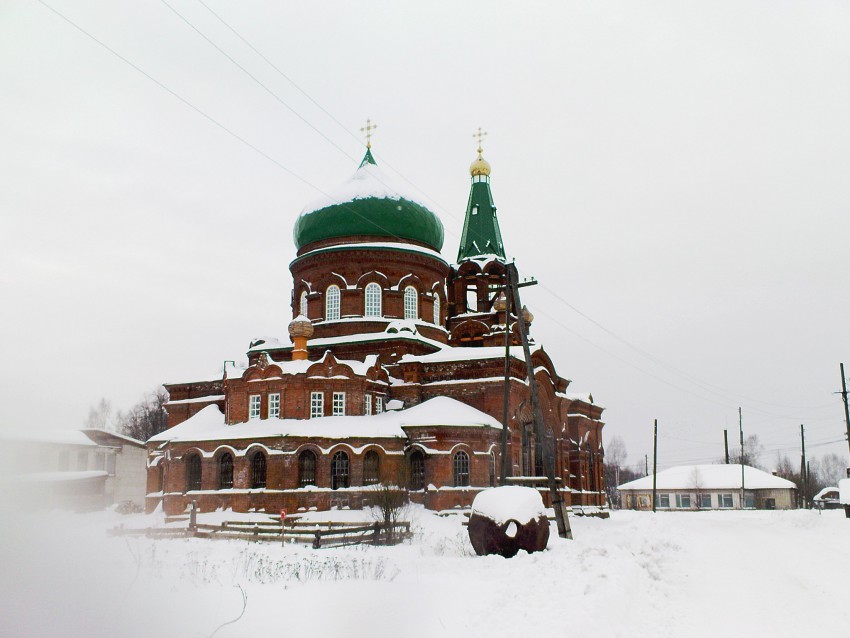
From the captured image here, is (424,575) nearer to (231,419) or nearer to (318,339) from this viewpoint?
(231,419)

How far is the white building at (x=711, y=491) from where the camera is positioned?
206 feet

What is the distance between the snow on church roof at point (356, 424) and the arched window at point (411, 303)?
6.32 meters

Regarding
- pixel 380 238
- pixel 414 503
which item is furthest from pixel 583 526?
pixel 380 238

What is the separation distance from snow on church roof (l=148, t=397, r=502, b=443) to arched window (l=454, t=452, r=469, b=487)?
4.54 feet

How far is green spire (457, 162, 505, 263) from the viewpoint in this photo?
43312mm

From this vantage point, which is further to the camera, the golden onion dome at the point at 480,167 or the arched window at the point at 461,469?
the golden onion dome at the point at 480,167

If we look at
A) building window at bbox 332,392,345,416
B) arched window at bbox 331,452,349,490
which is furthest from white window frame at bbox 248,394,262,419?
arched window at bbox 331,452,349,490

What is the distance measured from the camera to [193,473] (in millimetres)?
31375

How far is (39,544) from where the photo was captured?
3.58 m

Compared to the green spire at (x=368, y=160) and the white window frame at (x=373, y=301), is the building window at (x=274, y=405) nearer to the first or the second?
the white window frame at (x=373, y=301)

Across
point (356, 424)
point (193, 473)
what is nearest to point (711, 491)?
point (356, 424)

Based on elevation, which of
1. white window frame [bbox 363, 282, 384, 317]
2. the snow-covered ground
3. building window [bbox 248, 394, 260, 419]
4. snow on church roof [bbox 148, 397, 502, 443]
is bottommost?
the snow-covered ground

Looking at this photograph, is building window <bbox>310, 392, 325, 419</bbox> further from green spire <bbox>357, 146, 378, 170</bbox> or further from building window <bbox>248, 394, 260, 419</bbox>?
green spire <bbox>357, 146, 378, 170</bbox>

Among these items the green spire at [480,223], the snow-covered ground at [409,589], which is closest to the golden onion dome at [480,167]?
the green spire at [480,223]
